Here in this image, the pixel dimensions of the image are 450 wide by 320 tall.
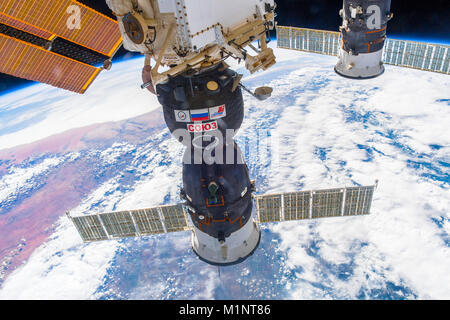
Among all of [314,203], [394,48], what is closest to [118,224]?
[314,203]

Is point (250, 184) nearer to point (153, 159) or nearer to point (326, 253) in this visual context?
point (326, 253)

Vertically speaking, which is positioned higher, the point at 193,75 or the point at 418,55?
the point at 193,75

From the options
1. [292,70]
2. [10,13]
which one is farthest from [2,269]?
[292,70]

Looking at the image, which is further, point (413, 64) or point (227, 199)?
point (413, 64)

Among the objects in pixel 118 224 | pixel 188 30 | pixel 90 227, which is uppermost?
pixel 188 30

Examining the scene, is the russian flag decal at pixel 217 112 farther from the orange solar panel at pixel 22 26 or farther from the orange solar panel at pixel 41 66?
the orange solar panel at pixel 22 26

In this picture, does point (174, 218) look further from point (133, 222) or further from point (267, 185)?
point (267, 185)
